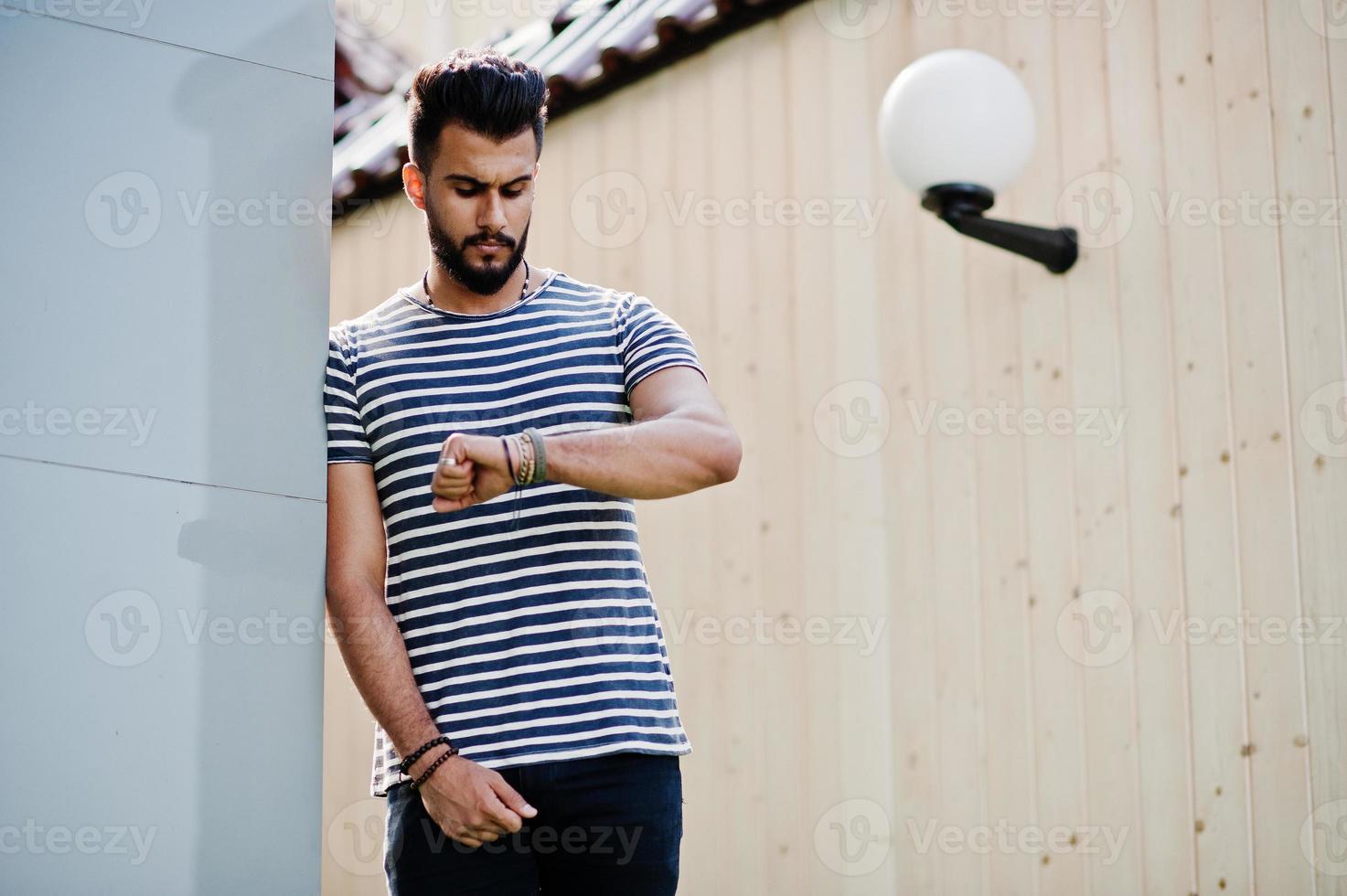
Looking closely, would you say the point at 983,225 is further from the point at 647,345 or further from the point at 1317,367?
the point at 647,345

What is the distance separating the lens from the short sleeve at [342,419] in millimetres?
2242

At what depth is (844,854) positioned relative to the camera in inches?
160

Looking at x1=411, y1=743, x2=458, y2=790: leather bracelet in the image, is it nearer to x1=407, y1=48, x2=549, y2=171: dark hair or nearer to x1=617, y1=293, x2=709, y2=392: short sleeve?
x1=617, y1=293, x2=709, y2=392: short sleeve

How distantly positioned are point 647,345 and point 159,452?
72 cm

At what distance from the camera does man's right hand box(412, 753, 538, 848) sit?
203 centimetres

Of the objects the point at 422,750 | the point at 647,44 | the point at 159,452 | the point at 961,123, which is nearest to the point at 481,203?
the point at 159,452

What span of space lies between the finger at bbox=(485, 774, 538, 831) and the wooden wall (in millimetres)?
2030

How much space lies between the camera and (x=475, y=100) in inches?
90.3

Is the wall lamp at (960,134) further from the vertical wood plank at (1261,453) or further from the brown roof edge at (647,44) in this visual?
the brown roof edge at (647,44)

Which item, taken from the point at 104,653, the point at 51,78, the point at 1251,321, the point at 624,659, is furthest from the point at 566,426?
the point at 1251,321

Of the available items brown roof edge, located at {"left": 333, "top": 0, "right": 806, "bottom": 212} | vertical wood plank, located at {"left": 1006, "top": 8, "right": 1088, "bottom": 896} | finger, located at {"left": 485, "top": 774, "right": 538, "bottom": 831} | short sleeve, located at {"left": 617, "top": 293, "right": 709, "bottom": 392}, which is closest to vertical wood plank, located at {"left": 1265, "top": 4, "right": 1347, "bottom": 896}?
vertical wood plank, located at {"left": 1006, "top": 8, "right": 1088, "bottom": 896}

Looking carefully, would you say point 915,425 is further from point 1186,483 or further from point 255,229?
point 255,229

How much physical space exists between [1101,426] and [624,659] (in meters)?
1.96

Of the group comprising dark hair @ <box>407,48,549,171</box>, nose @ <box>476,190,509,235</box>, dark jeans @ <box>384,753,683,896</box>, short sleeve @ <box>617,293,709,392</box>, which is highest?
dark hair @ <box>407,48,549,171</box>
